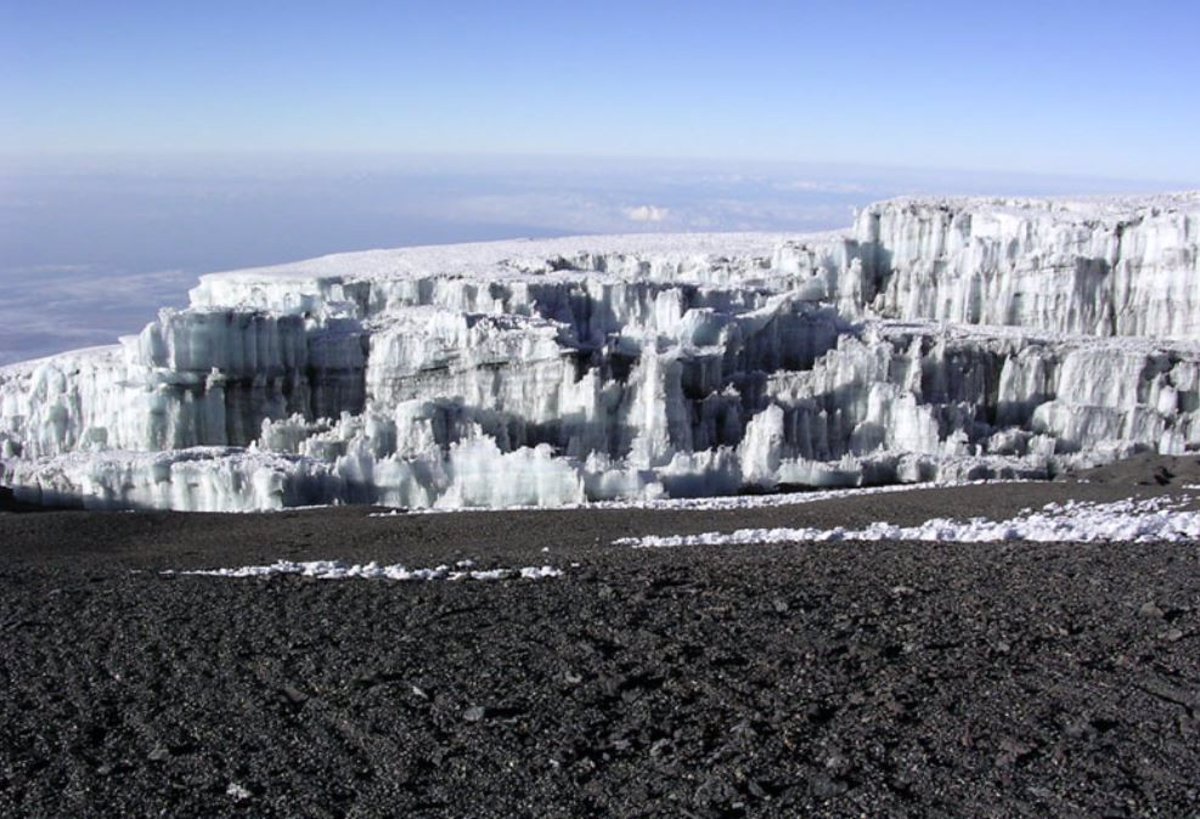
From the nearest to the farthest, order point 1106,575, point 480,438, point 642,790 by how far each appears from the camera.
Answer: point 642,790 → point 1106,575 → point 480,438

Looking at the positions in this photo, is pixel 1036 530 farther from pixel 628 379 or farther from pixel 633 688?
pixel 628 379

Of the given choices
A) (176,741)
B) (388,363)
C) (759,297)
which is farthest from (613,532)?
(759,297)

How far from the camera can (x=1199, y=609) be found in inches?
476

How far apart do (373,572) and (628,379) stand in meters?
15.9

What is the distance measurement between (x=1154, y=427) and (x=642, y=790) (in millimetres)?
27239

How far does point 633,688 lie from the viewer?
A: 10.8 meters

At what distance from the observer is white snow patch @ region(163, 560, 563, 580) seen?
50.5 ft

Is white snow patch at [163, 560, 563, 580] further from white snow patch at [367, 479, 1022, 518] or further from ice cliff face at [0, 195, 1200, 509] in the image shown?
ice cliff face at [0, 195, 1200, 509]

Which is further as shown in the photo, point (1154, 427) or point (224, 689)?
point (1154, 427)

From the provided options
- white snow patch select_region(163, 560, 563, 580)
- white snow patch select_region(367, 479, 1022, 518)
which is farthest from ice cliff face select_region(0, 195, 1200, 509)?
white snow patch select_region(163, 560, 563, 580)

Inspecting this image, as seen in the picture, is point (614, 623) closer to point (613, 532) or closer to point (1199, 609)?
point (1199, 609)

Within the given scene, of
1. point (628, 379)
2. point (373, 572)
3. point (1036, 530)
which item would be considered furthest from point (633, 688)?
point (628, 379)

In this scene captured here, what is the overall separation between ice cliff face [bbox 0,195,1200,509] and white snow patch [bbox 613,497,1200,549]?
8654 millimetres

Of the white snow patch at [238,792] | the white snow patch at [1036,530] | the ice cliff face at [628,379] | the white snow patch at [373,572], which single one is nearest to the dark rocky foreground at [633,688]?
the white snow patch at [238,792]
